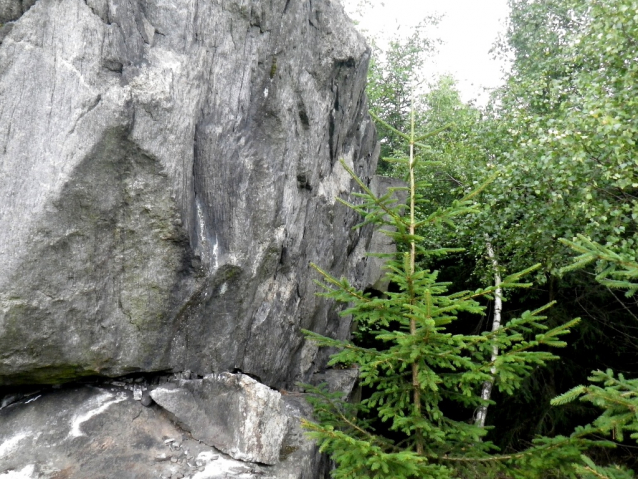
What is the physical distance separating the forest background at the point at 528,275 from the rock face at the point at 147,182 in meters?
1.30

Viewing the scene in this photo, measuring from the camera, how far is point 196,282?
5352 mm

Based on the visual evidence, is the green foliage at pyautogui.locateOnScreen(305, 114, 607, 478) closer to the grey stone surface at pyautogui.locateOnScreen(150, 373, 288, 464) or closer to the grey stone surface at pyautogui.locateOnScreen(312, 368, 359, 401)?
the grey stone surface at pyautogui.locateOnScreen(150, 373, 288, 464)

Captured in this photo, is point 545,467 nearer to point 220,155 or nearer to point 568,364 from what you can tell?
point 220,155

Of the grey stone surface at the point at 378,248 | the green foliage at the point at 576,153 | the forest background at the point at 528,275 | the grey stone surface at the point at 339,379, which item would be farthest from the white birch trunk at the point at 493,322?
the grey stone surface at the point at 339,379

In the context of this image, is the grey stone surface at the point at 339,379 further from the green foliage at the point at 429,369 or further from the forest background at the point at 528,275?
the green foliage at the point at 429,369

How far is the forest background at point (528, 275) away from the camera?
13.9 ft

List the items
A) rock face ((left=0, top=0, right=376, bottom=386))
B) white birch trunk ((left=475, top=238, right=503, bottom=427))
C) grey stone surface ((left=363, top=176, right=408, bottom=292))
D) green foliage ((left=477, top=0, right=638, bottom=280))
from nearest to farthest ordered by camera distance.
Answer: rock face ((left=0, top=0, right=376, bottom=386)) → green foliage ((left=477, top=0, right=638, bottom=280)) → white birch trunk ((left=475, top=238, right=503, bottom=427)) → grey stone surface ((left=363, top=176, right=408, bottom=292))

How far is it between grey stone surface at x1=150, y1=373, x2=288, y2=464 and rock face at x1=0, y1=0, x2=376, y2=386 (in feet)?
0.84

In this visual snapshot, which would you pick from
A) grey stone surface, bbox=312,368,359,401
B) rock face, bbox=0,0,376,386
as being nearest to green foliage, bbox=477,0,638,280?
grey stone surface, bbox=312,368,359,401

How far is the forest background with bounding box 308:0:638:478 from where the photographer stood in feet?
13.9

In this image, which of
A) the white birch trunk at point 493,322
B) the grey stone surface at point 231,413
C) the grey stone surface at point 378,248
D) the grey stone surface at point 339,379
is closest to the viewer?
the grey stone surface at point 231,413

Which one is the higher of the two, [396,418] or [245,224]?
[245,224]

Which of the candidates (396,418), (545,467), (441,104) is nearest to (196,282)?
(396,418)

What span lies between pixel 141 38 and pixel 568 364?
10249 millimetres
